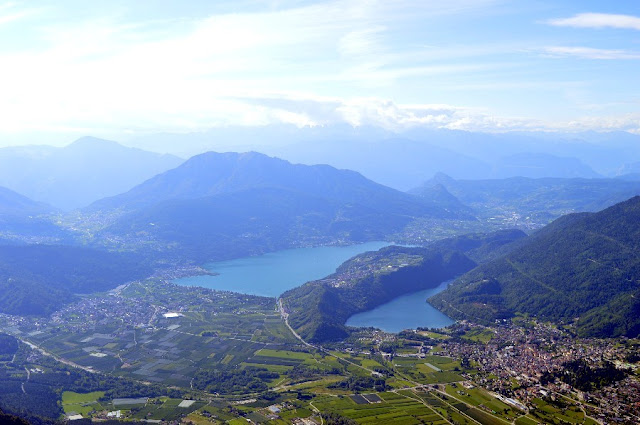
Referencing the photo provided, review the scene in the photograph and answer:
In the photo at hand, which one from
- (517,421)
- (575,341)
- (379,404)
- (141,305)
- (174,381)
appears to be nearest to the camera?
(517,421)

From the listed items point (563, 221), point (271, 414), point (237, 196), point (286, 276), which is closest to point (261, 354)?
point (271, 414)

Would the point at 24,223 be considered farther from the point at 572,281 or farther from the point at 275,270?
the point at 572,281

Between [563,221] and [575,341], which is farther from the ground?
[563,221]

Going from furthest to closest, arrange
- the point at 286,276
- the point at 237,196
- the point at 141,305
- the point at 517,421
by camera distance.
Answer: the point at 237,196, the point at 286,276, the point at 141,305, the point at 517,421

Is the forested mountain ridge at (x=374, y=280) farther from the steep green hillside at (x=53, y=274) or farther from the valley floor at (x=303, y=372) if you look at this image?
the steep green hillside at (x=53, y=274)

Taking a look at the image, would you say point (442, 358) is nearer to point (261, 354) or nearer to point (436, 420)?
point (436, 420)

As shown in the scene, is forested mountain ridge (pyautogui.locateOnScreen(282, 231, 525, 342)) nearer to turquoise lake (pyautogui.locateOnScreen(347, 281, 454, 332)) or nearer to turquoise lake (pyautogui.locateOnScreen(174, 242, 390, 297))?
turquoise lake (pyautogui.locateOnScreen(347, 281, 454, 332))

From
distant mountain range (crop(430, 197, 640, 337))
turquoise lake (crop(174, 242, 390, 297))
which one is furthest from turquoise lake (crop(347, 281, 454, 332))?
turquoise lake (crop(174, 242, 390, 297))
